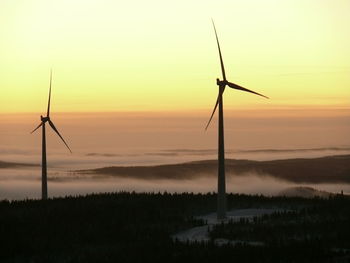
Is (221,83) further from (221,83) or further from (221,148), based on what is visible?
(221,148)

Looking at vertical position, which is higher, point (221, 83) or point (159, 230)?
point (221, 83)

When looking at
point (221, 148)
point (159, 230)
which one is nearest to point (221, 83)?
point (221, 148)

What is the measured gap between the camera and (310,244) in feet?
160

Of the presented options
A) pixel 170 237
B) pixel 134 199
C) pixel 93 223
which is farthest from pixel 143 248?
pixel 134 199

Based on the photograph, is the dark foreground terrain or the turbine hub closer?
the dark foreground terrain

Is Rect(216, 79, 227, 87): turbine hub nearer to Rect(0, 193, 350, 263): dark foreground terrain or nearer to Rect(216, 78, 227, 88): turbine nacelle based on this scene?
Rect(216, 78, 227, 88): turbine nacelle

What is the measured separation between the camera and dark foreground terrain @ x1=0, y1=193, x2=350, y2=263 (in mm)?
48812

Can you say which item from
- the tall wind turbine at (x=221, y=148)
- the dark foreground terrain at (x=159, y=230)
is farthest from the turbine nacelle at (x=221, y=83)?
the dark foreground terrain at (x=159, y=230)

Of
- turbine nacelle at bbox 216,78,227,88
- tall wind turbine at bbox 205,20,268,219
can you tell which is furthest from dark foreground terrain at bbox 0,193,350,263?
turbine nacelle at bbox 216,78,227,88

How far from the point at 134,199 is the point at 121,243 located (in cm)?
1896

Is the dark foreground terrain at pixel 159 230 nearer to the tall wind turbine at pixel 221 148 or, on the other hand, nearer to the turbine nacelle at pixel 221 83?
the tall wind turbine at pixel 221 148

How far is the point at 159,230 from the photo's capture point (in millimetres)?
62219

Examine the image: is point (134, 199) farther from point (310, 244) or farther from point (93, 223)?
point (310, 244)

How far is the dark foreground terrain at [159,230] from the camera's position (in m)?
48.8
